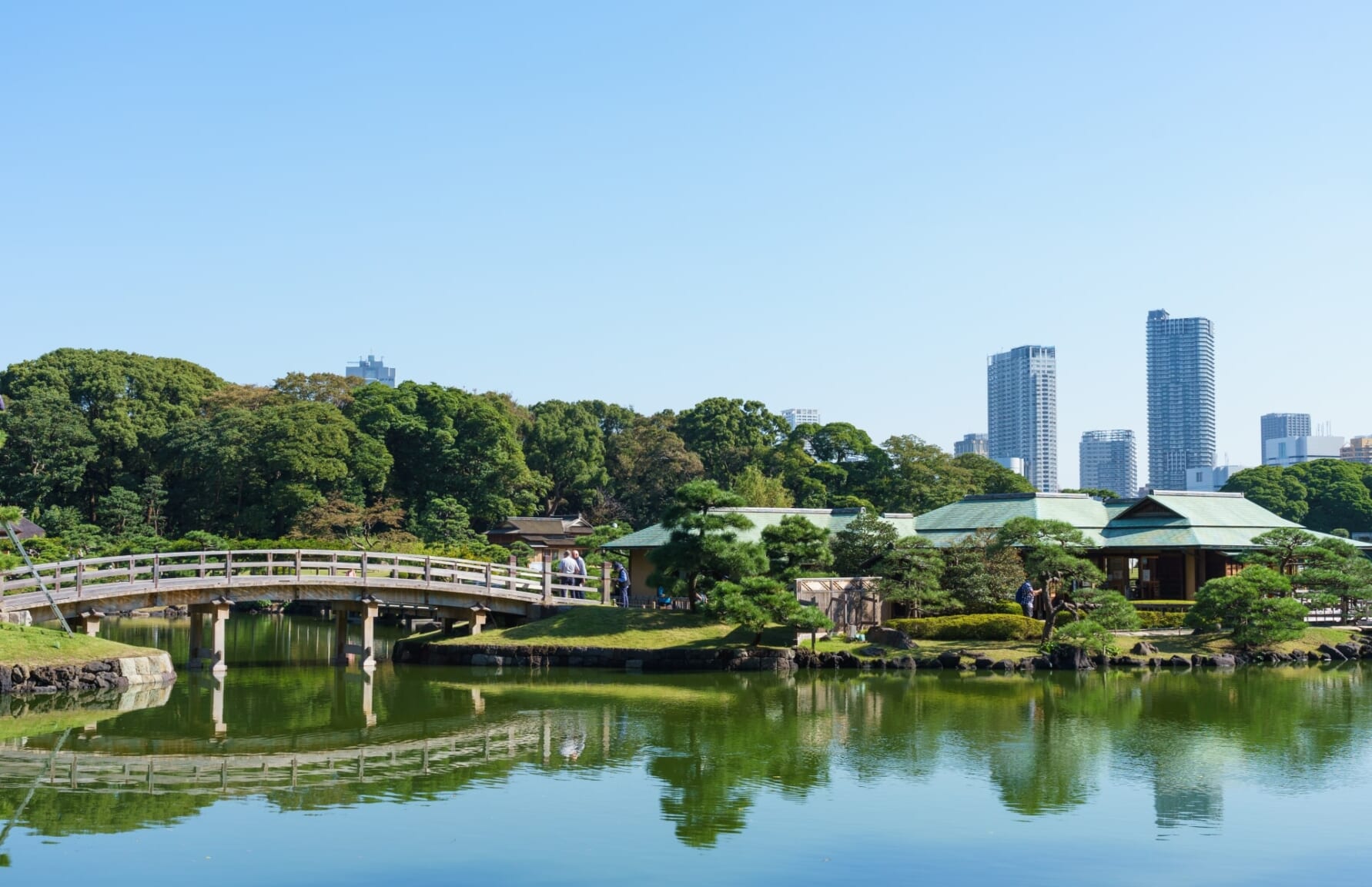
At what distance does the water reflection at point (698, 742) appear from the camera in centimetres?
1345

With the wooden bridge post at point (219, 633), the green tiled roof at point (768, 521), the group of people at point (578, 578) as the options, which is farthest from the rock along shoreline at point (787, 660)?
the green tiled roof at point (768, 521)

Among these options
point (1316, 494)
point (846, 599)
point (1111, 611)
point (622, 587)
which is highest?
point (1316, 494)

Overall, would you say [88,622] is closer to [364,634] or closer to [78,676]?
[78,676]

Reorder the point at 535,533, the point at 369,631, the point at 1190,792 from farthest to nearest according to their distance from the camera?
the point at 535,533 < the point at 369,631 < the point at 1190,792

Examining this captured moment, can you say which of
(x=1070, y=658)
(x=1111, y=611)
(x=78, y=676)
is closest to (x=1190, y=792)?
(x=1070, y=658)

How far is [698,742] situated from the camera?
671 inches

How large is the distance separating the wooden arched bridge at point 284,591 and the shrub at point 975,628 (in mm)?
7430

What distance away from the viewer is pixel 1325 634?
100 feet

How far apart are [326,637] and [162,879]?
2995cm

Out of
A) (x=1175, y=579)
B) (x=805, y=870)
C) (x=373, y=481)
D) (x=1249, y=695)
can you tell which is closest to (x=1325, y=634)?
(x=1175, y=579)

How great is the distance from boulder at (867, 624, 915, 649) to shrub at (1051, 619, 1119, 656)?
2.98 metres

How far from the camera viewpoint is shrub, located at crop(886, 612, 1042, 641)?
28938mm

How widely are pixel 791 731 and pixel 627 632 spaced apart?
1066 centimetres

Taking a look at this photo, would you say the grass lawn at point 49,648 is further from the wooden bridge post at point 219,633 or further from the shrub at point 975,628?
the shrub at point 975,628
